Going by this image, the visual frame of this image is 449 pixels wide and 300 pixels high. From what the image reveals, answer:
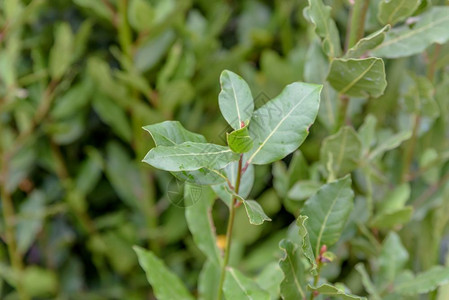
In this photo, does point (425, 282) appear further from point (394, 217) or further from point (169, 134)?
point (169, 134)

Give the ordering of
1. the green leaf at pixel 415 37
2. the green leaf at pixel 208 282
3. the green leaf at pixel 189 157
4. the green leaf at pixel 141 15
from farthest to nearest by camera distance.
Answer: the green leaf at pixel 141 15 → the green leaf at pixel 208 282 → the green leaf at pixel 415 37 → the green leaf at pixel 189 157

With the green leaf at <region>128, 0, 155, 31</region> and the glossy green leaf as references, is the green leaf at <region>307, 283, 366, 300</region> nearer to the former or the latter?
the glossy green leaf

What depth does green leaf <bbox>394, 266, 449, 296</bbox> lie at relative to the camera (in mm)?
446

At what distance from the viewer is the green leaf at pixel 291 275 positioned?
0.39 metres

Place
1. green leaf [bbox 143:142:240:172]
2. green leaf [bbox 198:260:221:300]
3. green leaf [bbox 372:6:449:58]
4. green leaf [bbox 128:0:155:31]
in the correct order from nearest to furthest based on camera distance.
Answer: green leaf [bbox 143:142:240:172] < green leaf [bbox 372:6:449:58] < green leaf [bbox 198:260:221:300] < green leaf [bbox 128:0:155:31]

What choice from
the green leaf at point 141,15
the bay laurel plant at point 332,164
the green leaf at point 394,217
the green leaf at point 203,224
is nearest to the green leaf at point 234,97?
the bay laurel plant at point 332,164

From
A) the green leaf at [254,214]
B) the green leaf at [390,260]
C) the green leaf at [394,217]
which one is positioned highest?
the green leaf at [254,214]

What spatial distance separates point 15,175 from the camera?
0.74 m

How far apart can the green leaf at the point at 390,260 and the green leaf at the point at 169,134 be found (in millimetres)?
243

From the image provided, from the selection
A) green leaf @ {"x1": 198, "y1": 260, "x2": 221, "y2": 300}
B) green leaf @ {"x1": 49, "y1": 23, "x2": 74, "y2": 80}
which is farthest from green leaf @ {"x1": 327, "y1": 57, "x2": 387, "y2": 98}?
green leaf @ {"x1": 49, "y1": 23, "x2": 74, "y2": 80}

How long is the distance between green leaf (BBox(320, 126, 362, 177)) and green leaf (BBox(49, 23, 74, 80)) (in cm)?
37

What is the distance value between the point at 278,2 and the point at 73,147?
1.26ft

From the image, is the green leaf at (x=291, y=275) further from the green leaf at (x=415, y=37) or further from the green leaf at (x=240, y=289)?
the green leaf at (x=415, y=37)

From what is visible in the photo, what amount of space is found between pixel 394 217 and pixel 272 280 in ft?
0.44
